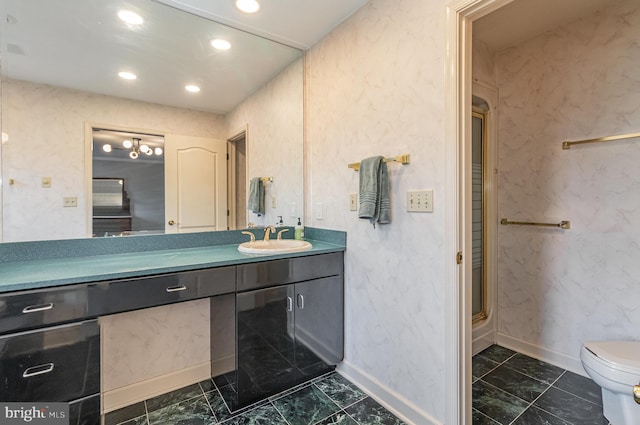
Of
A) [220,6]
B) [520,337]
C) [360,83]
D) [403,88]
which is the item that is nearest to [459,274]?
[403,88]

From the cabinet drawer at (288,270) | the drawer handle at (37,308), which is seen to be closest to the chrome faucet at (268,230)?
the cabinet drawer at (288,270)

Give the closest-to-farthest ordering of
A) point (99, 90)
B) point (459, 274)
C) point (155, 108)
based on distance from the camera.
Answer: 1. point (459, 274)
2. point (99, 90)
3. point (155, 108)

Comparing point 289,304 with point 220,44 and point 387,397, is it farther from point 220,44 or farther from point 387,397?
point 220,44

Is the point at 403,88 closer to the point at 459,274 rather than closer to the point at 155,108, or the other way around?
the point at 459,274

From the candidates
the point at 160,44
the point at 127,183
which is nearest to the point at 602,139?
the point at 160,44

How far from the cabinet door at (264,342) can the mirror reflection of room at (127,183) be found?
799mm

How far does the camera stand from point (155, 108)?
187 centimetres

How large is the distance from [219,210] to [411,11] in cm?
169

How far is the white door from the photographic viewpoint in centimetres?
193

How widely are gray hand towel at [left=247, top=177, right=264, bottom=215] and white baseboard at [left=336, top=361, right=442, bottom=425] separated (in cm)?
126

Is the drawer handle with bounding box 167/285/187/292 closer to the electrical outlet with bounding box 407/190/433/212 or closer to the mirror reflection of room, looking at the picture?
the mirror reflection of room

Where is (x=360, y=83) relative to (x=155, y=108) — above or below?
above

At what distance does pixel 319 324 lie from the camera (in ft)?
6.27

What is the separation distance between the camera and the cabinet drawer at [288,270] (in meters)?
1.62
